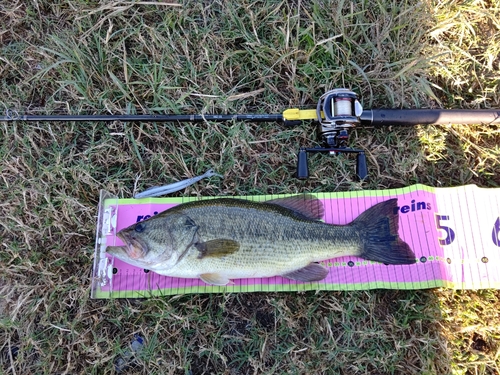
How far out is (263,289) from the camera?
10.9 ft

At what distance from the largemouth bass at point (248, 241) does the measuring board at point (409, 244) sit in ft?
0.73

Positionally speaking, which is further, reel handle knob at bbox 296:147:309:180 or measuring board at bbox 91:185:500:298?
reel handle knob at bbox 296:147:309:180

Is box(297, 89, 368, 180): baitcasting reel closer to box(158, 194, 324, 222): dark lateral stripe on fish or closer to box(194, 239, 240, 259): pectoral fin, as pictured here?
box(158, 194, 324, 222): dark lateral stripe on fish

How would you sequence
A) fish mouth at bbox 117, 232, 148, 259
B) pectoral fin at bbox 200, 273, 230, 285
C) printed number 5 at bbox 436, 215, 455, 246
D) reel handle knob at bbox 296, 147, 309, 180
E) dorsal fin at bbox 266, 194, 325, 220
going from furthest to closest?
reel handle knob at bbox 296, 147, 309, 180 → printed number 5 at bbox 436, 215, 455, 246 → dorsal fin at bbox 266, 194, 325, 220 → pectoral fin at bbox 200, 273, 230, 285 → fish mouth at bbox 117, 232, 148, 259

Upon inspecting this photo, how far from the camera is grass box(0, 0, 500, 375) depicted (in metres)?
3.32

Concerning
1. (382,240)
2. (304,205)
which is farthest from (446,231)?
(304,205)

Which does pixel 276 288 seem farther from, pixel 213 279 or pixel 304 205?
pixel 304 205

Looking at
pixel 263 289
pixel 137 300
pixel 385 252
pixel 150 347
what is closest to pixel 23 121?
pixel 137 300

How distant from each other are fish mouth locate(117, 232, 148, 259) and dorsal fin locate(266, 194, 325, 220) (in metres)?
1.17

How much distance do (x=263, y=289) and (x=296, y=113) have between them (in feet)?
5.48

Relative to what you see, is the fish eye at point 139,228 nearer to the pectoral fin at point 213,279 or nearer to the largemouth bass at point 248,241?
the largemouth bass at point 248,241

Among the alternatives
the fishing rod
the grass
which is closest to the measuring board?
the grass

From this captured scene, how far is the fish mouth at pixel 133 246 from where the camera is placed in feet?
9.77

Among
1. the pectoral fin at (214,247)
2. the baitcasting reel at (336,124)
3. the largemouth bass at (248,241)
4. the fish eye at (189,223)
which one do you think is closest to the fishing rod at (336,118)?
the baitcasting reel at (336,124)
